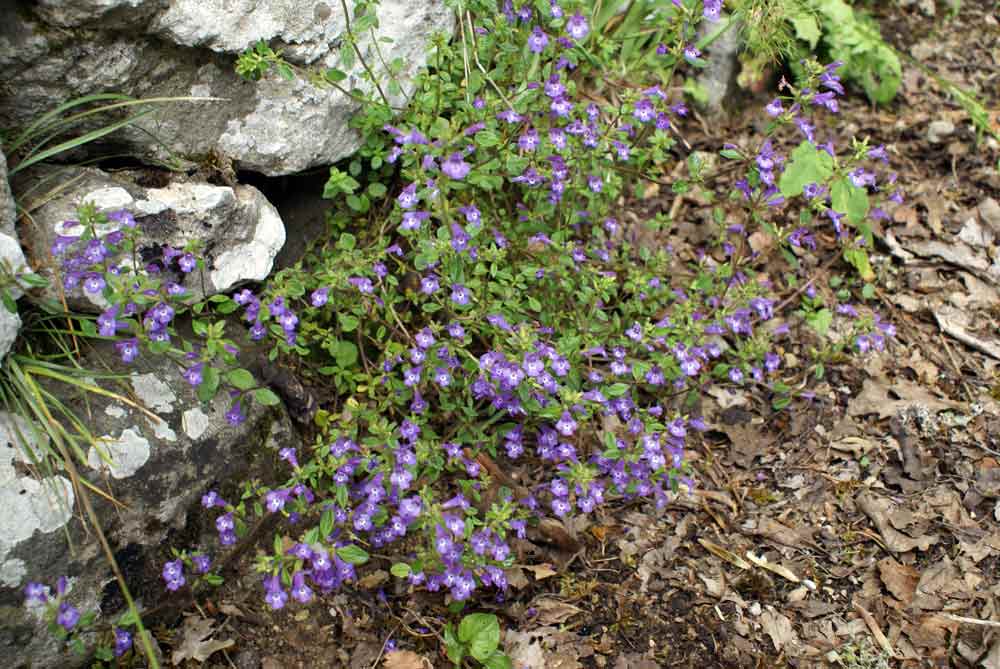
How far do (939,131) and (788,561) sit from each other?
286 centimetres

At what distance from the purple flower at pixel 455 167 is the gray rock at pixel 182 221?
81 centimetres

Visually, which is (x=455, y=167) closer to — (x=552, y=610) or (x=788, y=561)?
(x=552, y=610)

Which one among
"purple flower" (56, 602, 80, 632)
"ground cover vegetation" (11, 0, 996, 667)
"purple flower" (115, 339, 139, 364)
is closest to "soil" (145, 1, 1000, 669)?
"ground cover vegetation" (11, 0, 996, 667)

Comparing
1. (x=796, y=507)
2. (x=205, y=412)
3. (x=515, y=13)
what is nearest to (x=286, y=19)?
(x=515, y=13)

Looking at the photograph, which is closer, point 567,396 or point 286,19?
point 567,396

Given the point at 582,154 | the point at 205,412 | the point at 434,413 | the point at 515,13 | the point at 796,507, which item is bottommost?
the point at 796,507

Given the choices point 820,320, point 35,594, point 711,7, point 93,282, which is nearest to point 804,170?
point 820,320

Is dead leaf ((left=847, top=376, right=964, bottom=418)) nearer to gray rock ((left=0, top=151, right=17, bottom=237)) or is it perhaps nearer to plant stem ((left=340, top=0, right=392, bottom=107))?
plant stem ((left=340, top=0, right=392, bottom=107))

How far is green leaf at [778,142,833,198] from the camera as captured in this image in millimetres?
3441

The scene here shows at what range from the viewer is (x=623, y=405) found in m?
3.13

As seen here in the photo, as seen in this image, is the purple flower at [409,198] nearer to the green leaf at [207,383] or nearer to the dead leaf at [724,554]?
the green leaf at [207,383]

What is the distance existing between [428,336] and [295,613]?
1.09 metres

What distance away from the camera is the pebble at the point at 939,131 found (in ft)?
15.3

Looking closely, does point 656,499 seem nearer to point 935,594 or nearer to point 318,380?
point 935,594
